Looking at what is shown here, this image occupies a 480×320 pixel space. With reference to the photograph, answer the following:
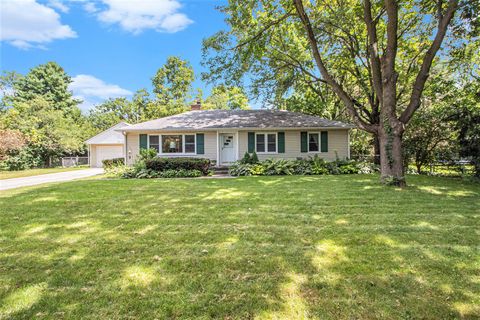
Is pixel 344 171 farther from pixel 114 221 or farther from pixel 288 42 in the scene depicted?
pixel 114 221

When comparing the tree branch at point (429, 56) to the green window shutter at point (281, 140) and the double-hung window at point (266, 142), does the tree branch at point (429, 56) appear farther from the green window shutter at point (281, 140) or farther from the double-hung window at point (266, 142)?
the double-hung window at point (266, 142)

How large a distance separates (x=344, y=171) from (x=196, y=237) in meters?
10.3

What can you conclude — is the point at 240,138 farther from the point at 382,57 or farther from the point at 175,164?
the point at 382,57

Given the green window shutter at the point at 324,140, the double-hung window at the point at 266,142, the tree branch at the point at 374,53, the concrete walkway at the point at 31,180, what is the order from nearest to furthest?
the tree branch at the point at 374,53, the concrete walkway at the point at 31,180, the green window shutter at the point at 324,140, the double-hung window at the point at 266,142

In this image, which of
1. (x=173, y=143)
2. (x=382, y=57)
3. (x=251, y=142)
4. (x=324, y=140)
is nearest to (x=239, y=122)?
(x=251, y=142)

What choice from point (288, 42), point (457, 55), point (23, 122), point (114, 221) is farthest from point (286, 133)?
point (23, 122)

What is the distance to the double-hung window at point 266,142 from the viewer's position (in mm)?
14688

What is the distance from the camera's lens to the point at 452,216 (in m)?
4.68

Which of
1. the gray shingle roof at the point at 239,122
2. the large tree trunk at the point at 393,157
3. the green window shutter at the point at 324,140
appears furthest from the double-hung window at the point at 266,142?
the large tree trunk at the point at 393,157

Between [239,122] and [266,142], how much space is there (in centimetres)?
201

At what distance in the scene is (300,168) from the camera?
40.3 ft

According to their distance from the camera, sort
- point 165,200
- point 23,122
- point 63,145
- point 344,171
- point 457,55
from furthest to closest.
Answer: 1. point 63,145
2. point 23,122
3. point 344,171
4. point 457,55
5. point 165,200

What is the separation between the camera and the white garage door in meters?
25.1

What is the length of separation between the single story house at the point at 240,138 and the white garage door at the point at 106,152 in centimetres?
1140
